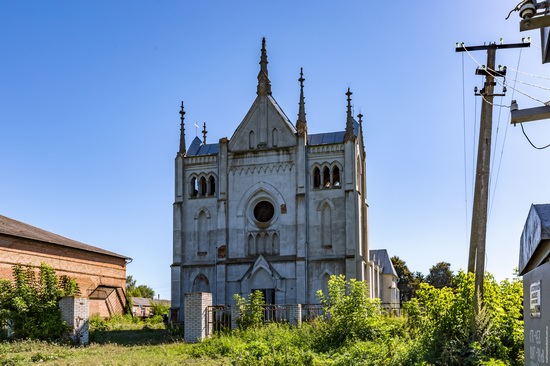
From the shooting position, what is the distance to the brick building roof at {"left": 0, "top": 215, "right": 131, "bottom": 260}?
33.4 metres

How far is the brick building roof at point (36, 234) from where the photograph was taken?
33.4 m

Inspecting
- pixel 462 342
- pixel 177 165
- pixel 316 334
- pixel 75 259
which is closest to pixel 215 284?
pixel 177 165

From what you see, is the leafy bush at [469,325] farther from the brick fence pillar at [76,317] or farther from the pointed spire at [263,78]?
the pointed spire at [263,78]

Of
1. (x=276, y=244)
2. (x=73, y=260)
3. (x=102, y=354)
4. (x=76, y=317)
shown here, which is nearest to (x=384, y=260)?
(x=276, y=244)

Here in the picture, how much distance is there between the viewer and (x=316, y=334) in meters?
20.6

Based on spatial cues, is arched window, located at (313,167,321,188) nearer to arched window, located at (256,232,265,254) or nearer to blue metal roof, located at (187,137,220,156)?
arched window, located at (256,232,265,254)

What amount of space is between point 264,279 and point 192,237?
5003 millimetres

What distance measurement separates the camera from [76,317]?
2361cm

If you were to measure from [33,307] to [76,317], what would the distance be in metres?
1.77

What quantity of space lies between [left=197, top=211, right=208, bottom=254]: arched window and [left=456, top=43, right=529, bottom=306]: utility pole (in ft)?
64.2

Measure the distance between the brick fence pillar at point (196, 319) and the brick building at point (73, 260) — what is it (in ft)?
44.6

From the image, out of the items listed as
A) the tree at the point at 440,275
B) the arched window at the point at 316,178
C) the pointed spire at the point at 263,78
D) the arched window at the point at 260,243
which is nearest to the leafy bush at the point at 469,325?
the arched window at the point at 316,178

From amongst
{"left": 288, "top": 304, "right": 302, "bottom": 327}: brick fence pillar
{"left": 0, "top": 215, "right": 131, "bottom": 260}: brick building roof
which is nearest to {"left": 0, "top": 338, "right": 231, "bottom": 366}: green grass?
{"left": 288, "top": 304, "right": 302, "bottom": 327}: brick fence pillar

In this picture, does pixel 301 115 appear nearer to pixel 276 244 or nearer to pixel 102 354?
pixel 276 244
